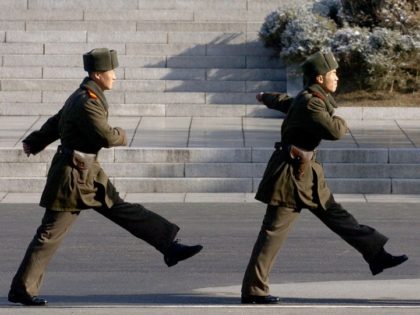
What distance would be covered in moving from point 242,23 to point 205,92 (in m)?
2.27

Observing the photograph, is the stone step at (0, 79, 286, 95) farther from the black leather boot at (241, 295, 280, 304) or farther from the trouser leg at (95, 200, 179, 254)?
the black leather boot at (241, 295, 280, 304)

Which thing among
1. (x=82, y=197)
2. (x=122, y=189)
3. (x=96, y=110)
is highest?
(x=96, y=110)

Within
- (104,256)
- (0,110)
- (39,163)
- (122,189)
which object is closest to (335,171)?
(122,189)

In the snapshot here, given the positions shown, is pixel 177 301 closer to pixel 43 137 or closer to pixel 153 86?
pixel 43 137

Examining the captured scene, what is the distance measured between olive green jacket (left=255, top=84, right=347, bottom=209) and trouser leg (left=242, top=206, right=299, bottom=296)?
10cm

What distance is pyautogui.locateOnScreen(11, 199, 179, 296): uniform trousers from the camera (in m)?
7.36

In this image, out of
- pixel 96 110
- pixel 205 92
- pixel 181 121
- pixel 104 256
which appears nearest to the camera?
pixel 96 110

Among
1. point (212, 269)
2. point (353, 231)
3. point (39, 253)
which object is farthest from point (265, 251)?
point (212, 269)

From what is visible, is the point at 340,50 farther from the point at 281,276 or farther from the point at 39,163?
the point at 281,276

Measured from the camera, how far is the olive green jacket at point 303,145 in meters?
7.31

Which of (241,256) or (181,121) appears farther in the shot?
(181,121)

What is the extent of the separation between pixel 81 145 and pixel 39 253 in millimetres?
726

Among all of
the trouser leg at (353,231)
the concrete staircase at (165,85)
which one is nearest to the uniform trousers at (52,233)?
the trouser leg at (353,231)

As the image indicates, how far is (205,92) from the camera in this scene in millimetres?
18109
